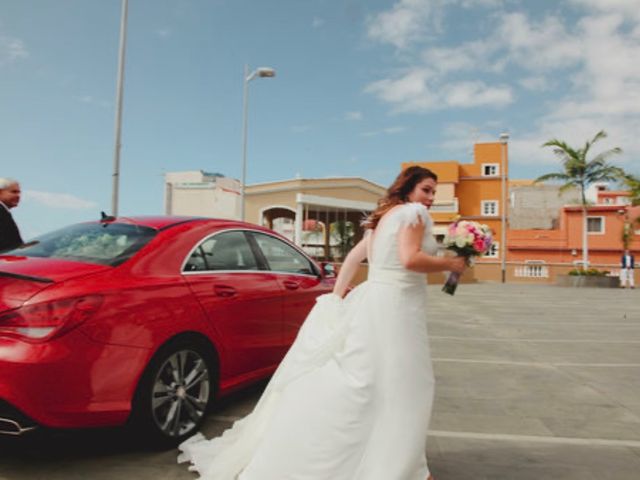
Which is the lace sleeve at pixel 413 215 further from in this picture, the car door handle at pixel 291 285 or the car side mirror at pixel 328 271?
the car side mirror at pixel 328 271

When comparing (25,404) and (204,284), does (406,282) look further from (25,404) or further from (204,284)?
(25,404)

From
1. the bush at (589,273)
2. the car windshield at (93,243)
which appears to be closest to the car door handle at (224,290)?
the car windshield at (93,243)

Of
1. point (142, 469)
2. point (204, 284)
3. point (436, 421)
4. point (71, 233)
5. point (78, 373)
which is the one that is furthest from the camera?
point (436, 421)

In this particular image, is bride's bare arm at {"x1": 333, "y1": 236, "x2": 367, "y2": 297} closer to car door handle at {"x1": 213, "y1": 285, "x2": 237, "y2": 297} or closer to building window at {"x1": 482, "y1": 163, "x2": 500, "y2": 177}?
car door handle at {"x1": 213, "y1": 285, "x2": 237, "y2": 297}

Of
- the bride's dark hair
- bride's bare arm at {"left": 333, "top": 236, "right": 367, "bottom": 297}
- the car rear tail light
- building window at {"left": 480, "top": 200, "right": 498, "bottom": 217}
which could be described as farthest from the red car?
building window at {"left": 480, "top": 200, "right": 498, "bottom": 217}

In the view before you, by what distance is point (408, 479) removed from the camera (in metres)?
2.61

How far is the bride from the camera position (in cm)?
256

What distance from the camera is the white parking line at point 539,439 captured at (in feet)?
12.8

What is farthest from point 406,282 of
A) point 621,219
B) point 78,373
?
point 621,219

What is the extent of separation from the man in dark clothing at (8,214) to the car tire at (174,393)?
6.73 feet

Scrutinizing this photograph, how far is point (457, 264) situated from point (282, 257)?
2.34 m

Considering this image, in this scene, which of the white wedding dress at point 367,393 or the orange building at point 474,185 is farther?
the orange building at point 474,185

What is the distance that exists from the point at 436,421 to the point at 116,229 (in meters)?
3.14

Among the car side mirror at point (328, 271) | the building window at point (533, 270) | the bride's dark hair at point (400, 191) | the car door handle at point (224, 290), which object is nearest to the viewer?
the bride's dark hair at point (400, 191)
